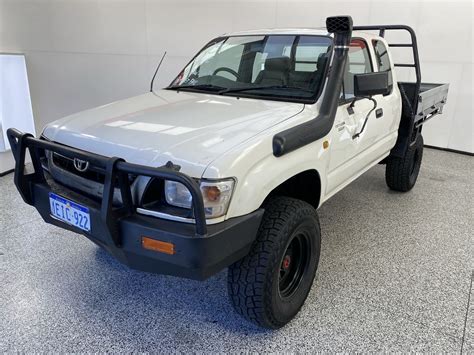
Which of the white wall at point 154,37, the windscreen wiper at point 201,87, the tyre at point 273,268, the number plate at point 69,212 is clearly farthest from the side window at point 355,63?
the white wall at point 154,37

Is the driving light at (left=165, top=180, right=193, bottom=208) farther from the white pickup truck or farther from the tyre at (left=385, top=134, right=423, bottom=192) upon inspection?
the tyre at (left=385, top=134, right=423, bottom=192)

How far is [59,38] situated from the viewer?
6.93 m

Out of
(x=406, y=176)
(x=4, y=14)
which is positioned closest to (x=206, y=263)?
(x=406, y=176)

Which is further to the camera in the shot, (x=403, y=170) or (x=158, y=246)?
(x=403, y=170)

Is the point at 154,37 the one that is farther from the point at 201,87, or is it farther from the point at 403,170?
the point at 403,170

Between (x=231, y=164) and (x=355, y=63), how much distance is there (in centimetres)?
166

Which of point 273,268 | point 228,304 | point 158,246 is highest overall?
point 158,246

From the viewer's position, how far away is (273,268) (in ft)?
5.81

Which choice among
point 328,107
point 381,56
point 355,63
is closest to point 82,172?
point 328,107

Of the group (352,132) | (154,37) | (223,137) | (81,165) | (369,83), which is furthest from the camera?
(154,37)

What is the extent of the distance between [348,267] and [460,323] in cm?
72

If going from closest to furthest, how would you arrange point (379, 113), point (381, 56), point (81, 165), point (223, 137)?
point (223, 137) → point (81, 165) → point (379, 113) → point (381, 56)

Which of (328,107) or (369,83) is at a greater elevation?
(369,83)

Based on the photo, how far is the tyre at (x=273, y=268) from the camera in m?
1.75
